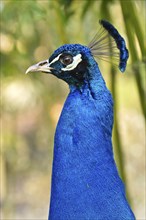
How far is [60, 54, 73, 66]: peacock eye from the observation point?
1877 mm

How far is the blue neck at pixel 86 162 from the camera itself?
185cm

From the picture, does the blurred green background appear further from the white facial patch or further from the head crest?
the white facial patch

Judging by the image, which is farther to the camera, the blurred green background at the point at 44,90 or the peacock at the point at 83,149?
Answer: the blurred green background at the point at 44,90

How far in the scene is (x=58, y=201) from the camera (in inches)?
74.0

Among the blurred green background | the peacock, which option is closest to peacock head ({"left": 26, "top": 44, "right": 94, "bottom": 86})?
the peacock

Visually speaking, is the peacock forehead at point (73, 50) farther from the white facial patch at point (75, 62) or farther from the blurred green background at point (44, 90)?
the blurred green background at point (44, 90)

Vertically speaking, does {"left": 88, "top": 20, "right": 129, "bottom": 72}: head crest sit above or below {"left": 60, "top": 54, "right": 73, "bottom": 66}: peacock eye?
above

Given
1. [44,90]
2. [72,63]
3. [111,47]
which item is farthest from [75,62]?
[44,90]

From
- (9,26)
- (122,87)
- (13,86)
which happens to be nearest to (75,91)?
(9,26)

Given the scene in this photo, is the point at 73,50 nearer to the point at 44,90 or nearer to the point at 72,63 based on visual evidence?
the point at 72,63

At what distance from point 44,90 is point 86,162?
205cm

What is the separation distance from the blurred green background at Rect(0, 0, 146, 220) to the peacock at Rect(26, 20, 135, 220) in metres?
0.50

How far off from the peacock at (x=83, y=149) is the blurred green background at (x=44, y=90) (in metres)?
0.50

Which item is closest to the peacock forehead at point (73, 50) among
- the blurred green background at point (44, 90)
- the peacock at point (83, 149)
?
the peacock at point (83, 149)
